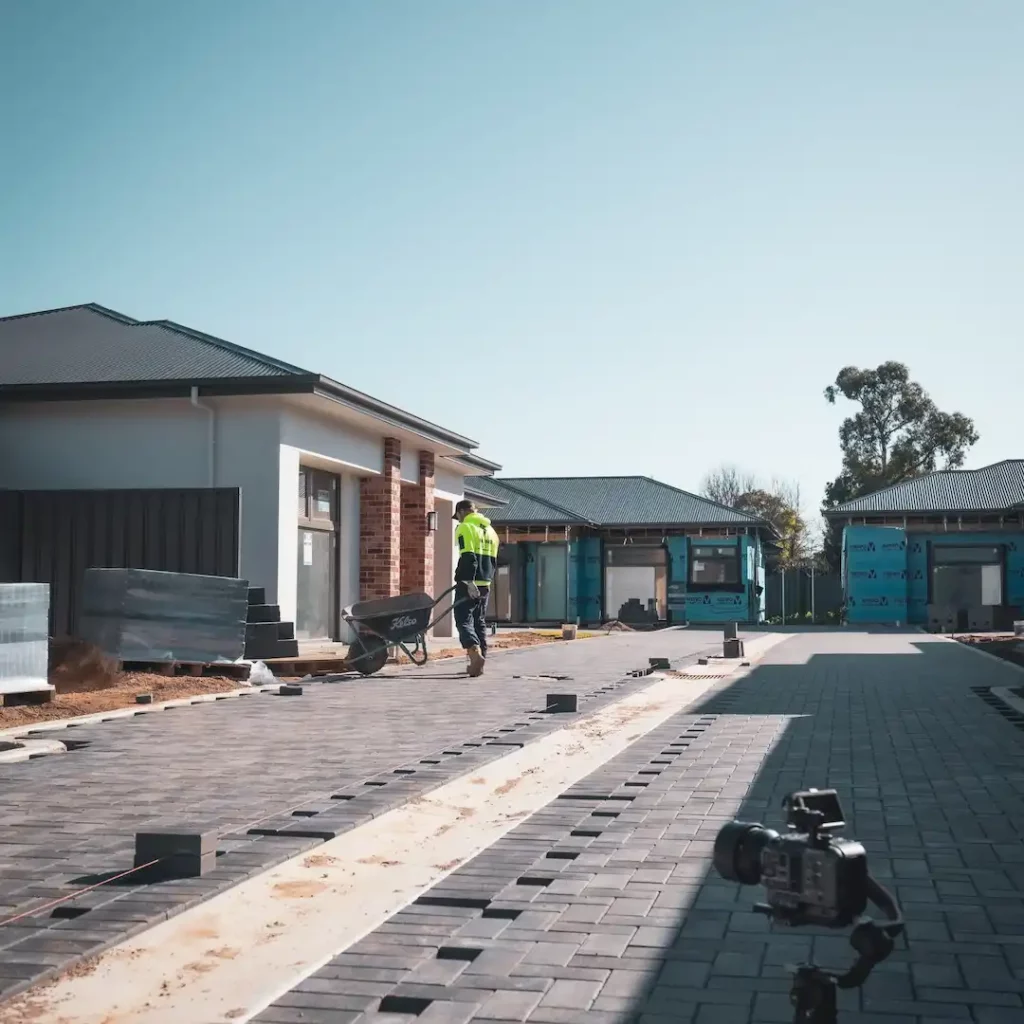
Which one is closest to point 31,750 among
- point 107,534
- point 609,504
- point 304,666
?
point 304,666

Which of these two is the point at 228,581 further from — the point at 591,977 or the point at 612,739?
the point at 591,977

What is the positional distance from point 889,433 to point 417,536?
4607cm

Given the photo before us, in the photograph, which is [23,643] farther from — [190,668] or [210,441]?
[210,441]

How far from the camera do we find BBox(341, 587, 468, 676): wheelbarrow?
15.0 metres

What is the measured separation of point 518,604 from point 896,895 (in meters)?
36.2

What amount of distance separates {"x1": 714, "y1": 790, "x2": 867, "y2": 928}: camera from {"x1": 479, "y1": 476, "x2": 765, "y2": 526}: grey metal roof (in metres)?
36.7

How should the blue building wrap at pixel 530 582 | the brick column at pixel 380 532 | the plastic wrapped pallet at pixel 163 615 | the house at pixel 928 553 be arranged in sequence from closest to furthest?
1. the plastic wrapped pallet at pixel 163 615
2. the brick column at pixel 380 532
3. the house at pixel 928 553
4. the blue building wrap at pixel 530 582

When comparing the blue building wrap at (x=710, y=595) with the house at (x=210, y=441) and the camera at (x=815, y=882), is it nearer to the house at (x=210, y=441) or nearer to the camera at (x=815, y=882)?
the house at (x=210, y=441)

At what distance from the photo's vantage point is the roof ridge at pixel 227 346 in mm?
17141

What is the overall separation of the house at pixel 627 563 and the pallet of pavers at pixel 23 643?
1134 inches

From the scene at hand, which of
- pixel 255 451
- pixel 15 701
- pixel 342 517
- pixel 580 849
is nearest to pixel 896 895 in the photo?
pixel 580 849

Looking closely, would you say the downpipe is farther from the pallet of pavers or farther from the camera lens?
the camera lens

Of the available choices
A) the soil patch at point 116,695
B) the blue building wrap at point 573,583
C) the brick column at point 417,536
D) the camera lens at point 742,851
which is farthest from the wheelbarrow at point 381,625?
the blue building wrap at point 573,583

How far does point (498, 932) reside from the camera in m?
4.13
